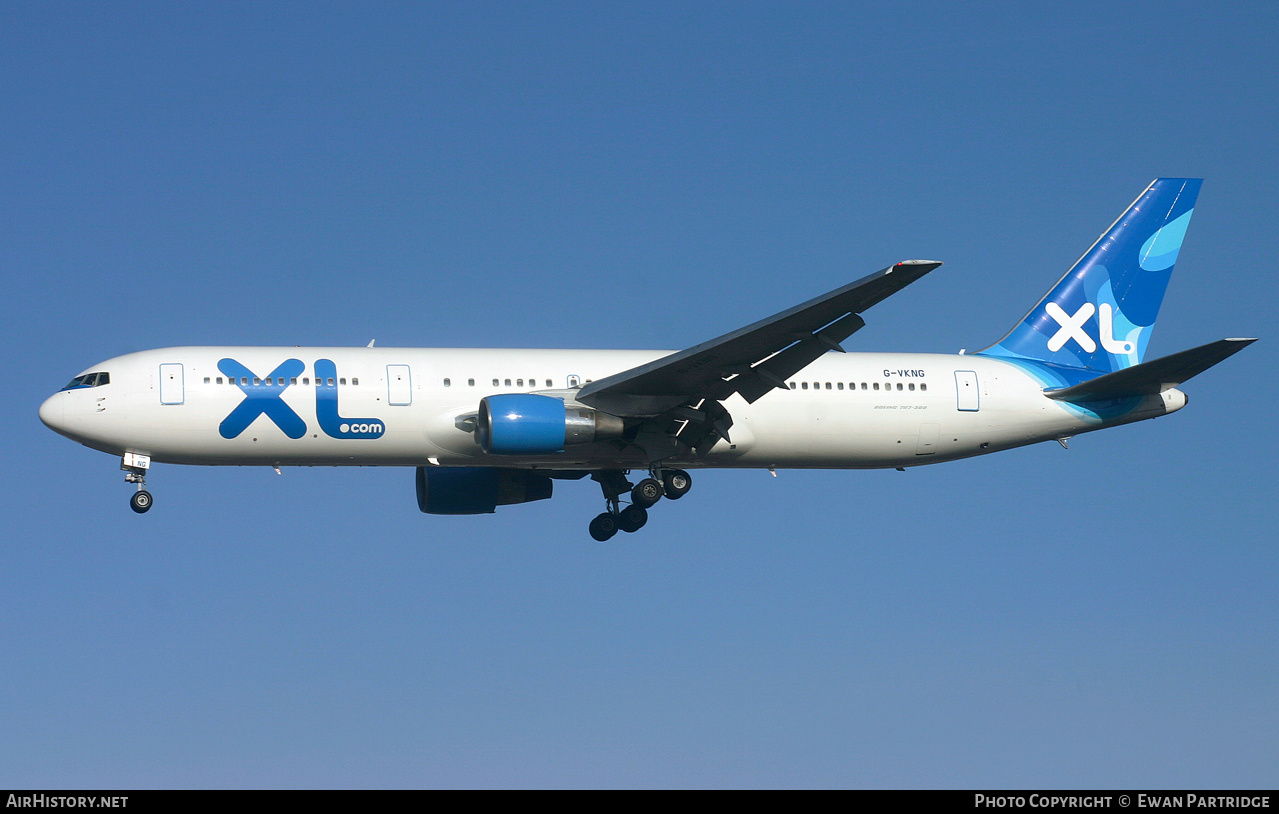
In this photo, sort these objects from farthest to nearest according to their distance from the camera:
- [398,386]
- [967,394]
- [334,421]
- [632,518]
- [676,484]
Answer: [632,518] < [967,394] < [676,484] < [398,386] < [334,421]

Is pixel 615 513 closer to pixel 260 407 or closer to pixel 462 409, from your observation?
pixel 462 409

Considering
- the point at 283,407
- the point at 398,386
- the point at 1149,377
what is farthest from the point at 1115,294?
the point at 283,407

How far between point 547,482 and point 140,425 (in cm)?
1160

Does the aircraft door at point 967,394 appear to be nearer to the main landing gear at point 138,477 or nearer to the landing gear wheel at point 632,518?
the landing gear wheel at point 632,518

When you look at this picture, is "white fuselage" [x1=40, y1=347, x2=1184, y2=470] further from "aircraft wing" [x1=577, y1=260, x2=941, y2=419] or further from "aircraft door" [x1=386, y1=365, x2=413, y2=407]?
"aircraft wing" [x1=577, y1=260, x2=941, y2=419]

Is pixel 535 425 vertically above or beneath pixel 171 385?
beneath

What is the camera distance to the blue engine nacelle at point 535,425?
32594mm

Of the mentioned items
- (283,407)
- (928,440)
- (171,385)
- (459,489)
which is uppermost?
(171,385)

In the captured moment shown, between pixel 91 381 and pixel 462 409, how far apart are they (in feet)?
29.7

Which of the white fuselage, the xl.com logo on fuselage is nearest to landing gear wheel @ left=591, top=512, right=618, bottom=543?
the white fuselage

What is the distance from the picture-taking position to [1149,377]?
36188 millimetres

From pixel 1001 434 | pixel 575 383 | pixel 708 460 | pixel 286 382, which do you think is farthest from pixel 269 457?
pixel 1001 434

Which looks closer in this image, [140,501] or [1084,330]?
[140,501]
